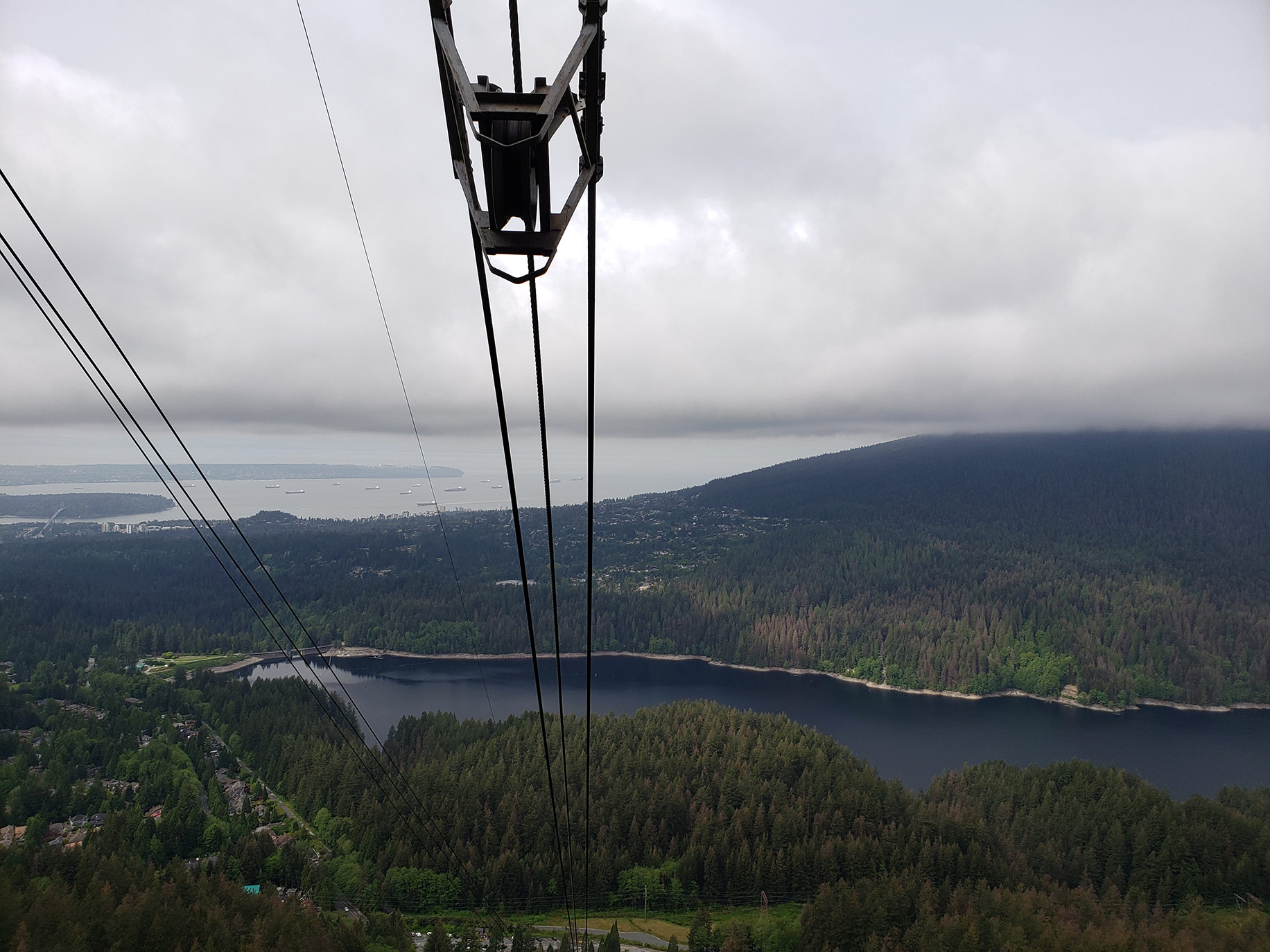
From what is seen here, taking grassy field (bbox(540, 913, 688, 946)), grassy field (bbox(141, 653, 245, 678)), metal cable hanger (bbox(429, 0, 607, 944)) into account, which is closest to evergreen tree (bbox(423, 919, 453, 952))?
grassy field (bbox(540, 913, 688, 946))

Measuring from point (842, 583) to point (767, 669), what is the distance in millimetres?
25356

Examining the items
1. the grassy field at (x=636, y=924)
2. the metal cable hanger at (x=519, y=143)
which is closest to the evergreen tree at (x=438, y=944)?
the grassy field at (x=636, y=924)

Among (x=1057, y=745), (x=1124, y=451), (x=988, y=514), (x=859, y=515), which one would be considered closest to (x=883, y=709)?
(x=1057, y=745)

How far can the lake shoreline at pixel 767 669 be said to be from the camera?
52344 millimetres

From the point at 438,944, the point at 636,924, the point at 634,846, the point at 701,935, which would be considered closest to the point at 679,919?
the point at 636,924

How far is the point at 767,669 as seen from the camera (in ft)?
207

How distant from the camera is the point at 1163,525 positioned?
4021 inches

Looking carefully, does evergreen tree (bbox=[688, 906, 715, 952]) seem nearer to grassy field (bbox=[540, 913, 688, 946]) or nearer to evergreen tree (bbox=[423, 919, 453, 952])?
grassy field (bbox=[540, 913, 688, 946])

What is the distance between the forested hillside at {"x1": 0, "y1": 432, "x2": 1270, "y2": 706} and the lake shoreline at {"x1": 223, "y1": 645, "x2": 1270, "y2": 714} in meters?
0.71

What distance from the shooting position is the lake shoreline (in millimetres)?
52344

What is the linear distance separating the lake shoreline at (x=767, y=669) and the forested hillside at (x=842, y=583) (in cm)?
71

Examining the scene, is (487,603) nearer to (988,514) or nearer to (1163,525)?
(988,514)

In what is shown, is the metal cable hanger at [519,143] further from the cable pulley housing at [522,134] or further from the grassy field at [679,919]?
the grassy field at [679,919]

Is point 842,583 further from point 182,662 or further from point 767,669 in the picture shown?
point 182,662
